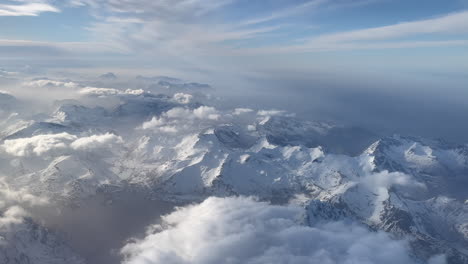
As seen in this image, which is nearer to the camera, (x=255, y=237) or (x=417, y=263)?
(x=255, y=237)

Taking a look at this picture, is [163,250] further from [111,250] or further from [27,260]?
[27,260]

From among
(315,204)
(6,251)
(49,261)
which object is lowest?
(49,261)

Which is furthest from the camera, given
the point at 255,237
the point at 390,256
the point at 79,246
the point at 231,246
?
the point at 79,246

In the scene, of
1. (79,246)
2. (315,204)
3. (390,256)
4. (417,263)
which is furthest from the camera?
(79,246)

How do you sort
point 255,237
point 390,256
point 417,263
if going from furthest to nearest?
point 417,263
point 390,256
point 255,237

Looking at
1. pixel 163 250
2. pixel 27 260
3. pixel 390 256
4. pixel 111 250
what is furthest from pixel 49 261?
pixel 390 256

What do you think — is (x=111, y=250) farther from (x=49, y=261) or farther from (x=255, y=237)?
(x=255, y=237)

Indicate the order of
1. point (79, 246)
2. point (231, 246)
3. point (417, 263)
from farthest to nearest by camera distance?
point (79, 246), point (417, 263), point (231, 246)

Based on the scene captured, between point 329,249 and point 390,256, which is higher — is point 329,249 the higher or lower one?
the higher one

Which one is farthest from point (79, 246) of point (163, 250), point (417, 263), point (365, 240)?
point (417, 263)
